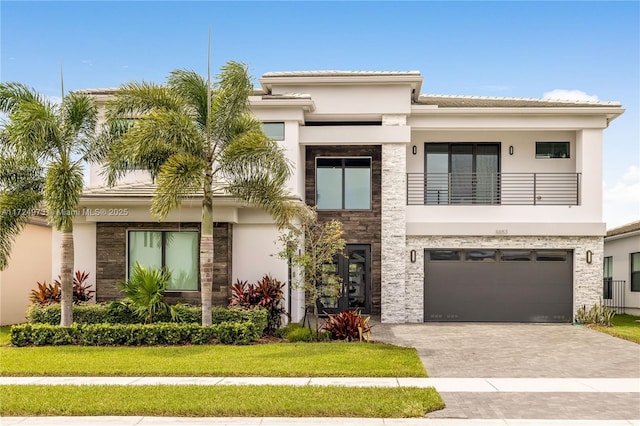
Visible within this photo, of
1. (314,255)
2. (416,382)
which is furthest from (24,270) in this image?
(416,382)


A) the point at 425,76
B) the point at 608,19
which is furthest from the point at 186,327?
the point at 608,19

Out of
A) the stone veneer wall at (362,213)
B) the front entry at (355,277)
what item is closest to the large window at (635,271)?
the stone veneer wall at (362,213)

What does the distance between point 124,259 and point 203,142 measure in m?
4.64

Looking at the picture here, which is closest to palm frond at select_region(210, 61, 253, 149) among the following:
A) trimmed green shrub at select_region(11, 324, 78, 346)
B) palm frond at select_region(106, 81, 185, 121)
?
palm frond at select_region(106, 81, 185, 121)

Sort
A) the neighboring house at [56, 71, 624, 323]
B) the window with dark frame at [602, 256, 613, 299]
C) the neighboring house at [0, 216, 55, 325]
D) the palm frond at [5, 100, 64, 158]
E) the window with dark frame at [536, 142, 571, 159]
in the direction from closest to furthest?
the palm frond at [5, 100, 64, 158]
the neighboring house at [56, 71, 624, 323]
the neighboring house at [0, 216, 55, 325]
the window with dark frame at [536, 142, 571, 159]
the window with dark frame at [602, 256, 613, 299]

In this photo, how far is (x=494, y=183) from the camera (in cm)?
2186

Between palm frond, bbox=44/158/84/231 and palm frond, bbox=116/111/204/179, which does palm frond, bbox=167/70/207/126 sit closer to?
palm frond, bbox=116/111/204/179

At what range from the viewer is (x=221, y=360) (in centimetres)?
1277

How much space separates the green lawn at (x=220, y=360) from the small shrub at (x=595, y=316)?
340 inches

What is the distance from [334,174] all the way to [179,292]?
23.3ft

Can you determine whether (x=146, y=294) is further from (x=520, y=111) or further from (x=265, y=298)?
(x=520, y=111)

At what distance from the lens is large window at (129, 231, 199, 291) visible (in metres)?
17.9

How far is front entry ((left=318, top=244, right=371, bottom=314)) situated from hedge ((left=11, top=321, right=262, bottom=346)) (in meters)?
6.83

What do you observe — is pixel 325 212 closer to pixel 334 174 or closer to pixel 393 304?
pixel 334 174
